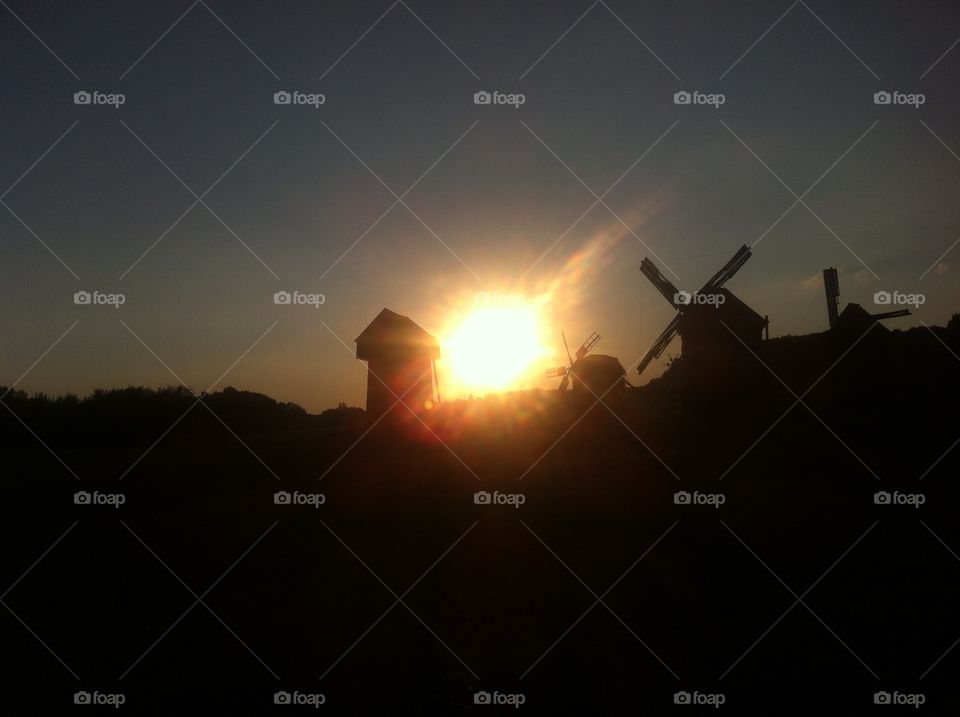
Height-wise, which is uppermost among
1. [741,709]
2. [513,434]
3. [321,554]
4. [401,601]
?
[513,434]

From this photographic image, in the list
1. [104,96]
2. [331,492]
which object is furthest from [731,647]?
[104,96]

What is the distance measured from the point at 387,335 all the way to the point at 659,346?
1424 cm

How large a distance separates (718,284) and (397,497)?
56.2ft

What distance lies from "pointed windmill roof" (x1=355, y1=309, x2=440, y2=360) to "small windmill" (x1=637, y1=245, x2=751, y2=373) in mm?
11576

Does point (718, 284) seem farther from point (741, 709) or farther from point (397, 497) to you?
point (741, 709)

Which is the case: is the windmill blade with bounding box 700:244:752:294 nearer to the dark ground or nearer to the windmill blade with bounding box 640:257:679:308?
the windmill blade with bounding box 640:257:679:308

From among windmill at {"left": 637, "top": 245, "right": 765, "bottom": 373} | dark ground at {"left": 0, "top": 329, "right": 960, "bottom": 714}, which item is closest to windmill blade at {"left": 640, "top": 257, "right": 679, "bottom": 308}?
windmill at {"left": 637, "top": 245, "right": 765, "bottom": 373}

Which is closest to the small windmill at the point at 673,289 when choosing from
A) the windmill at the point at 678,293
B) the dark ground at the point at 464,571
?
the windmill at the point at 678,293

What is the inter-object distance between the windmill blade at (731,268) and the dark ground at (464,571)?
8.51 m

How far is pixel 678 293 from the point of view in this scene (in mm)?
24250

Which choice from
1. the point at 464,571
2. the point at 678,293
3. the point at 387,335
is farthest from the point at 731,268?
the point at 464,571

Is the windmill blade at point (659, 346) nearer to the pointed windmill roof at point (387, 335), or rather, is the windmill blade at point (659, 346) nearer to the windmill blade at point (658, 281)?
the windmill blade at point (658, 281)

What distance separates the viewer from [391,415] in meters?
16.5

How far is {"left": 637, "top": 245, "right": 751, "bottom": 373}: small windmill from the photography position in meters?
22.9
